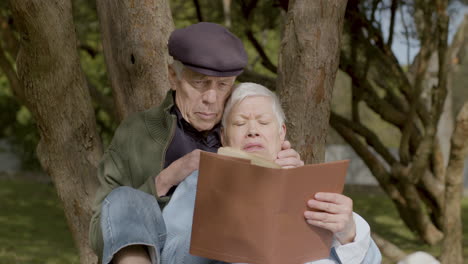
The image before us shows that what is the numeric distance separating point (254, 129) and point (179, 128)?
333 mm

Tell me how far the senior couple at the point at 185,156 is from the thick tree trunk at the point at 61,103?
1279 mm

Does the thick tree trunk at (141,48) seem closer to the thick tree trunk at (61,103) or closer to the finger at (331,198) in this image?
the thick tree trunk at (61,103)

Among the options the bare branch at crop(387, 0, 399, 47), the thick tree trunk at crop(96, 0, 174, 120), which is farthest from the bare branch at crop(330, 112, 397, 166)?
the thick tree trunk at crop(96, 0, 174, 120)

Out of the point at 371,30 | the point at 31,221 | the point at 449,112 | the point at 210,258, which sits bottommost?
the point at 31,221

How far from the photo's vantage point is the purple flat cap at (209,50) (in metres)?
2.90

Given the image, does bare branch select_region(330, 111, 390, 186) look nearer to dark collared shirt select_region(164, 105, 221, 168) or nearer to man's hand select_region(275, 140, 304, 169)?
dark collared shirt select_region(164, 105, 221, 168)

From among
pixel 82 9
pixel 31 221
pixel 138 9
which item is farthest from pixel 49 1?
pixel 31 221

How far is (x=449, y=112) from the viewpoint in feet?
46.4

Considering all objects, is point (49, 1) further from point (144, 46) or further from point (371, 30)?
point (371, 30)

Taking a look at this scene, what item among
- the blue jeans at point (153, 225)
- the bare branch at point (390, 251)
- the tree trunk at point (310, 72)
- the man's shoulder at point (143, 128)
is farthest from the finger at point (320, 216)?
the bare branch at point (390, 251)

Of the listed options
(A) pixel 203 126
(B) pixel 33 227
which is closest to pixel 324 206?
(A) pixel 203 126

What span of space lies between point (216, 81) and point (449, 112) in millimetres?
11950

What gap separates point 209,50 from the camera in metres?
2.89

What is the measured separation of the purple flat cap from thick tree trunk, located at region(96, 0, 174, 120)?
1.17m
